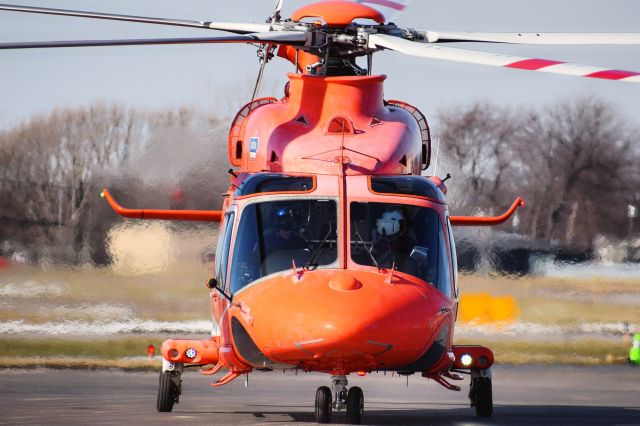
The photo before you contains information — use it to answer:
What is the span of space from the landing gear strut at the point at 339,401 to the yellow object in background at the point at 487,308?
9.22 m

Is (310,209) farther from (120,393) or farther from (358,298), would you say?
(120,393)

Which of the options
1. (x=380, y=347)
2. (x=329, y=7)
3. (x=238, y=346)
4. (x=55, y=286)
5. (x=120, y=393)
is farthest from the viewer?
(x=55, y=286)

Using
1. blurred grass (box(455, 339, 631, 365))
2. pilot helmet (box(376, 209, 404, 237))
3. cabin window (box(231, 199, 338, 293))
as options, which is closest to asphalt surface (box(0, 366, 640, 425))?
blurred grass (box(455, 339, 631, 365))

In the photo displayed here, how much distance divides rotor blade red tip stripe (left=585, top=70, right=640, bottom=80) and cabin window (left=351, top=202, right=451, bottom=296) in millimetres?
2829

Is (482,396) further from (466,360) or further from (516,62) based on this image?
(516,62)

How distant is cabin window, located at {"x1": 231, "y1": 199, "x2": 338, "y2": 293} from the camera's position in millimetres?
14953

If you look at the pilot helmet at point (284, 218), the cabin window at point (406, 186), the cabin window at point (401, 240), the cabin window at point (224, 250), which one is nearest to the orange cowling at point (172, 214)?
the cabin window at point (224, 250)

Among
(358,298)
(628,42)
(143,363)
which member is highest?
(628,42)

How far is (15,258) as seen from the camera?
23.8m

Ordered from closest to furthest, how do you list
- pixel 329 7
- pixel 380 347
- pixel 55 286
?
pixel 380 347 < pixel 329 7 < pixel 55 286

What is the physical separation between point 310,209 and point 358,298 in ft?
5.48

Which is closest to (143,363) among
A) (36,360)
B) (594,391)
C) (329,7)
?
(36,360)

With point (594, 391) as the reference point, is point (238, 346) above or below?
above

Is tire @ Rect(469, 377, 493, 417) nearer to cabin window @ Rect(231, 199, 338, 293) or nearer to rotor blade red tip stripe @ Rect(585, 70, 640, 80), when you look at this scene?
cabin window @ Rect(231, 199, 338, 293)
